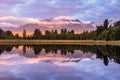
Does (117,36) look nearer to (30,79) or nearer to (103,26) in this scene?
(103,26)

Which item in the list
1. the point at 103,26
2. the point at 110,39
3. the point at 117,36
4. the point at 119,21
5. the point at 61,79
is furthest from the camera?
the point at 103,26

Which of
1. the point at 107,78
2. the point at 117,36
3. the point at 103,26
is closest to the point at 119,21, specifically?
the point at 103,26

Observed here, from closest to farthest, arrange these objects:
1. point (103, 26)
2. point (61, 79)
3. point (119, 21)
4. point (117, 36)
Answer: point (61, 79) < point (117, 36) < point (119, 21) < point (103, 26)

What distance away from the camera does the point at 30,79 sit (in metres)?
19.6

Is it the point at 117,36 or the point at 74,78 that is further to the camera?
the point at 117,36

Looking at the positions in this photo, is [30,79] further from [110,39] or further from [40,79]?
[110,39]

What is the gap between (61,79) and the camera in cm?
1956

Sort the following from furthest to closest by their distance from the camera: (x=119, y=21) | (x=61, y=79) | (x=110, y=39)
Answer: (x=119, y=21) → (x=110, y=39) → (x=61, y=79)

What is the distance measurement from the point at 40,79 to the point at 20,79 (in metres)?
1.28

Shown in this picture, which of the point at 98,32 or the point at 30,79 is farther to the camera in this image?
the point at 98,32

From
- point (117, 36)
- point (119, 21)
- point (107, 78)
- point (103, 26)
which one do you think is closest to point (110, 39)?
point (117, 36)

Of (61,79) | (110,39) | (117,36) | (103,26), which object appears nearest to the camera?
(61,79)

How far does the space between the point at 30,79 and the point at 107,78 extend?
4.88 metres

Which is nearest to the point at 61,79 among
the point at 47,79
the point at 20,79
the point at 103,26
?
the point at 47,79
